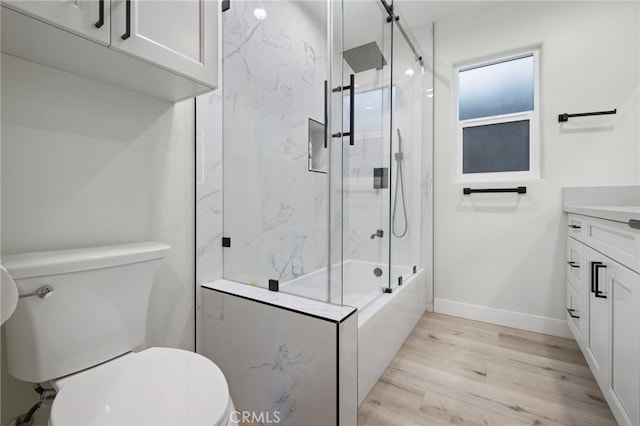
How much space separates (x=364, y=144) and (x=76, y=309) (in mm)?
1572

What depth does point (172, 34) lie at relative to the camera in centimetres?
102

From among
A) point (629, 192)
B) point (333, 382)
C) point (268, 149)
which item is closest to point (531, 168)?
point (629, 192)

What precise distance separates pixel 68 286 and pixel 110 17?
2.73ft

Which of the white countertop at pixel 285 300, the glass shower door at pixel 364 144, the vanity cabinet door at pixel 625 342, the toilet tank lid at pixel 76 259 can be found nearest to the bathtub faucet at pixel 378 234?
the glass shower door at pixel 364 144

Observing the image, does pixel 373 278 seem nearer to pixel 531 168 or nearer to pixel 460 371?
pixel 460 371

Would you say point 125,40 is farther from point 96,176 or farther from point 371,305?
point 371,305

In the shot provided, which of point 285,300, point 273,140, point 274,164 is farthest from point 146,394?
point 273,140

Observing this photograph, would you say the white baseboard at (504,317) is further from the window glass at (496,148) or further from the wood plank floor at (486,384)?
the window glass at (496,148)

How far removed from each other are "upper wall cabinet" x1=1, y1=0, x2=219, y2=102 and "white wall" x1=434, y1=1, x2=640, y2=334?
6.90 ft

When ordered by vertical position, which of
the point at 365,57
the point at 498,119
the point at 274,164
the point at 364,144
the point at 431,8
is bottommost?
the point at 274,164

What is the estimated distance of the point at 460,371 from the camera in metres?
1.70

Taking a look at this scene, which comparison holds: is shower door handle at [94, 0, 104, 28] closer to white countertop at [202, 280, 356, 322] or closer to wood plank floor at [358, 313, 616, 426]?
white countertop at [202, 280, 356, 322]

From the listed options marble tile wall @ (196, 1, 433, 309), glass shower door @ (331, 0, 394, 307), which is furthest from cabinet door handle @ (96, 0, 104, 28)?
glass shower door @ (331, 0, 394, 307)

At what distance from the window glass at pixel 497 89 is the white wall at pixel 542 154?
0.39 ft
